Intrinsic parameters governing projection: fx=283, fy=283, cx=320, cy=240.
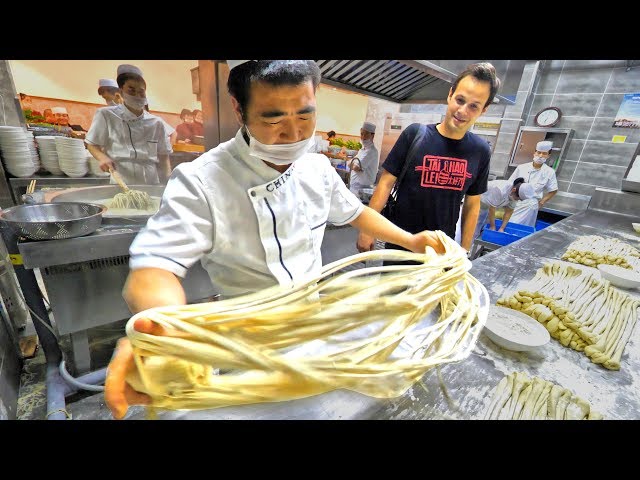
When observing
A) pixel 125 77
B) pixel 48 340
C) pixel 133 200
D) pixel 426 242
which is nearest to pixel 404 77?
pixel 426 242

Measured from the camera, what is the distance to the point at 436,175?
1.67 metres

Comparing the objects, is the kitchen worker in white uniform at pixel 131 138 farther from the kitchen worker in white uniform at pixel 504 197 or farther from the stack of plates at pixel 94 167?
the kitchen worker in white uniform at pixel 504 197

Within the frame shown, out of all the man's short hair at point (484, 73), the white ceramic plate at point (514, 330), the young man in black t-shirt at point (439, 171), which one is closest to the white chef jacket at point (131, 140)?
the young man in black t-shirt at point (439, 171)

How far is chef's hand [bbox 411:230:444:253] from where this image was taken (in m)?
0.87

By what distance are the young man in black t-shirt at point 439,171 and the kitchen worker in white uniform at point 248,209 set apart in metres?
0.69

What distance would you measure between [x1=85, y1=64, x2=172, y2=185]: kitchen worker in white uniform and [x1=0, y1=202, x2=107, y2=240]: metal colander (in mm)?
897

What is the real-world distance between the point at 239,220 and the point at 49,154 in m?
3.21

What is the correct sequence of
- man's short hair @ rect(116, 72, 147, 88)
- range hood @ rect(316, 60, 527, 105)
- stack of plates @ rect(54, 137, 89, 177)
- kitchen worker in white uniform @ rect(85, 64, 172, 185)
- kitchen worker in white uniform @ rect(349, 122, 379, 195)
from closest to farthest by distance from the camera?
range hood @ rect(316, 60, 527, 105)
man's short hair @ rect(116, 72, 147, 88)
kitchen worker in white uniform @ rect(85, 64, 172, 185)
stack of plates @ rect(54, 137, 89, 177)
kitchen worker in white uniform @ rect(349, 122, 379, 195)

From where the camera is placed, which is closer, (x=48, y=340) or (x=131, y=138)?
(x=48, y=340)

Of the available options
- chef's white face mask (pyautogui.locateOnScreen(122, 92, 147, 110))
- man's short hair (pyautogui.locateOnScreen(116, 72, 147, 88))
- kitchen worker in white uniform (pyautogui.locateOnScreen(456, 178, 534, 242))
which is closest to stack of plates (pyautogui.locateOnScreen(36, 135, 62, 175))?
chef's white face mask (pyautogui.locateOnScreen(122, 92, 147, 110))

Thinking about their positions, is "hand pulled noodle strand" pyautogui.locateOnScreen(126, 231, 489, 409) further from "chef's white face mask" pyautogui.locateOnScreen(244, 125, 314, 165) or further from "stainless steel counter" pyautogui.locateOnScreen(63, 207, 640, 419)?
"chef's white face mask" pyautogui.locateOnScreen(244, 125, 314, 165)

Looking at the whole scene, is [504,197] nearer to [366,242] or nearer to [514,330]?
[366,242]

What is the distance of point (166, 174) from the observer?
9.86 ft

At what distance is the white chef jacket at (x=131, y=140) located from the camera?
2535 millimetres
